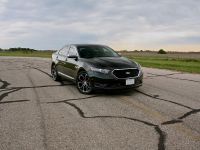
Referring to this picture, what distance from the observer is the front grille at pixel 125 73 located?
9.00 metres

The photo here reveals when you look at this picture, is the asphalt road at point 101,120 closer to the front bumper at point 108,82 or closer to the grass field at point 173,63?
the front bumper at point 108,82

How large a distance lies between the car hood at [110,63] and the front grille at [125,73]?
0.38 feet

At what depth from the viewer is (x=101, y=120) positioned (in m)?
6.38

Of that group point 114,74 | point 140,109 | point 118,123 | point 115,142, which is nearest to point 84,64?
point 114,74

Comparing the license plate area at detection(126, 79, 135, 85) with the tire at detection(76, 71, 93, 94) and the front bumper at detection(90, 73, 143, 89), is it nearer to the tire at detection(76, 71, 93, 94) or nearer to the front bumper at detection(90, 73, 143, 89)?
the front bumper at detection(90, 73, 143, 89)

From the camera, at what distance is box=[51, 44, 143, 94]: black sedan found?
29.5ft

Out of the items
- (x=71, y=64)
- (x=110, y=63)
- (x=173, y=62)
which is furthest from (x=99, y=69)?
(x=173, y=62)

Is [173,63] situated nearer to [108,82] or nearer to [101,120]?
[108,82]

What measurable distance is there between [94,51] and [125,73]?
1.95 metres

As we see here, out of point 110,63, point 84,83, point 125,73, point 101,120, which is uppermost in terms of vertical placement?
point 110,63

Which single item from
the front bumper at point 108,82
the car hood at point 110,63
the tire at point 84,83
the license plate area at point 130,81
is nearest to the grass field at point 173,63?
the car hood at point 110,63

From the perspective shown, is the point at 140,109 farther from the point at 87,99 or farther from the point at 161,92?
the point at 161,92

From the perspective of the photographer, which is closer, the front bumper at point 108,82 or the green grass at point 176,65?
the front bumper at point 108,82

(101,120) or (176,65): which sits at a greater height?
(176,65)
